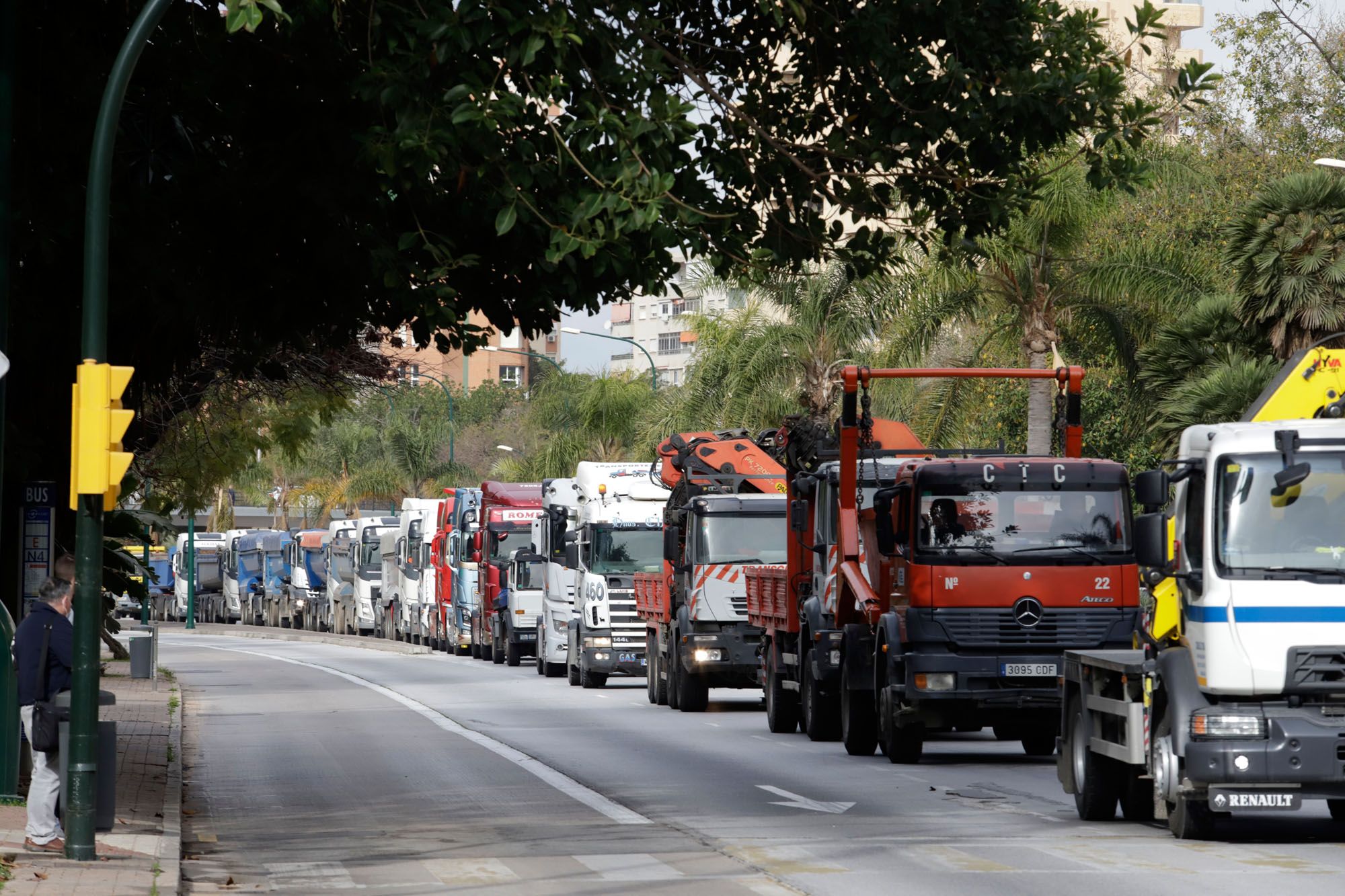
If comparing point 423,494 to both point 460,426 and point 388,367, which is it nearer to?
point 460,426

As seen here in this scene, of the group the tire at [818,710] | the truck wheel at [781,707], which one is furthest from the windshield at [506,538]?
the tire at [818,710]

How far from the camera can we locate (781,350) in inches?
1686

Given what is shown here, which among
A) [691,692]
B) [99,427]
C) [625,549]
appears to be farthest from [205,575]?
[99,427]

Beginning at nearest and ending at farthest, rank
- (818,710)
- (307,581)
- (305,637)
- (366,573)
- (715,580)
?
(818,710), (715,580), (366,573), (305,637), (307,581)

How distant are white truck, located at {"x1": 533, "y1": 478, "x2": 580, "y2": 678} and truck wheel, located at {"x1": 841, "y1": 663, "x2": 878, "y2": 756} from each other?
1597 cm

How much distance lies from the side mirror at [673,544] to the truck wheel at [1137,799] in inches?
545

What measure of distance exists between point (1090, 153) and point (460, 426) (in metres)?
93.3

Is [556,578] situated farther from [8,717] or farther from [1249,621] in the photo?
[1249,621]

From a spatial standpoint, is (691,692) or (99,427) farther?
(691,692)

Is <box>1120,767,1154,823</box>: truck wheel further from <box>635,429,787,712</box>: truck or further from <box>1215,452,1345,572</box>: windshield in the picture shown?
<box>635,429,787,712</box>: truck

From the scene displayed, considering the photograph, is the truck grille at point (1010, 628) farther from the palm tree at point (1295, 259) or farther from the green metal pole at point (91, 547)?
the palm tree at point (1295, 259)

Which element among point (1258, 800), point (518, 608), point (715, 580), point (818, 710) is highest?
point (715, 580)

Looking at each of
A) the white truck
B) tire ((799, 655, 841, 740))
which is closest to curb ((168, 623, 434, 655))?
the white truck

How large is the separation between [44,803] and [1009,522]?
9.25 m
